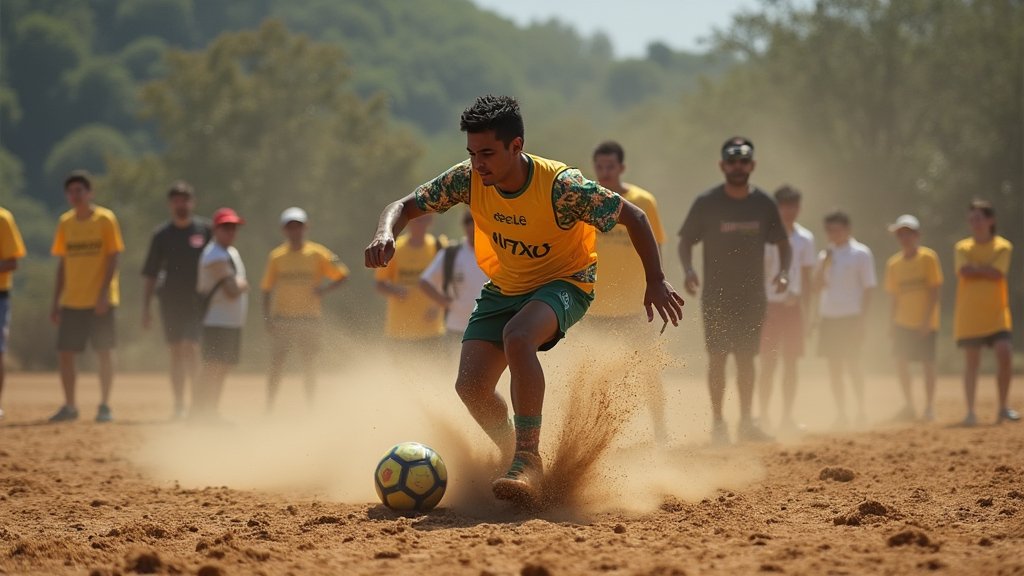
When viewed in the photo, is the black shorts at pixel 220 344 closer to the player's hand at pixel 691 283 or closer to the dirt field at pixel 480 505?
the dirt field at pixel 480 505

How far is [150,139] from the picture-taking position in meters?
74.6

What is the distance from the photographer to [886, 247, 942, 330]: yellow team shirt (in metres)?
13.9

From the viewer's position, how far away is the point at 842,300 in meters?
13.4

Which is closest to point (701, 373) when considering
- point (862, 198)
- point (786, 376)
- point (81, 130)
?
point (786, 376)

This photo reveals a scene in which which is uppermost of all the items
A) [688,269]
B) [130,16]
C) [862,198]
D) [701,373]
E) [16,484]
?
[130,16]

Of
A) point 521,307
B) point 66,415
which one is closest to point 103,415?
point 66,415

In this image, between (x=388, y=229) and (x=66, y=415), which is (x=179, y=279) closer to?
(x=66, y=415)

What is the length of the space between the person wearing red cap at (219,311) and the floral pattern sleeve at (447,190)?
6.18 meters

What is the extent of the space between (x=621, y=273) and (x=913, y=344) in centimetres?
529

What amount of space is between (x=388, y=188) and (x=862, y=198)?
610 inches

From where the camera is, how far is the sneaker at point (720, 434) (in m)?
10.3

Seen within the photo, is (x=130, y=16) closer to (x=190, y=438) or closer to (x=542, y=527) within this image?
(x=190, y=438)

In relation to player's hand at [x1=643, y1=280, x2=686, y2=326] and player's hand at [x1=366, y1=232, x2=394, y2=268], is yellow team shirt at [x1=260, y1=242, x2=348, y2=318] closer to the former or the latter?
player's hand at [x1=366, y1=232, x2=394, y2=268]

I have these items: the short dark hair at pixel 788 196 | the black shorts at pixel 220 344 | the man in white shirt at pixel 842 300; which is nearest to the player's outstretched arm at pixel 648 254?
the short dark hair at pixel 788 196
